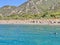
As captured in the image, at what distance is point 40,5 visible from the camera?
7170 inches

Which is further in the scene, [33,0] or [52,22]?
[33,0]

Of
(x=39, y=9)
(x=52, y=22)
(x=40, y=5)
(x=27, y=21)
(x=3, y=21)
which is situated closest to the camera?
(x=52, y=22)

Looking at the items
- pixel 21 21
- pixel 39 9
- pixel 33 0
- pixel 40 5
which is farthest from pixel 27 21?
pixel 33 0

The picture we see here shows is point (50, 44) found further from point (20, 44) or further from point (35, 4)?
point (35, 4)

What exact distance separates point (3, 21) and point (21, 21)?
10.9 meters

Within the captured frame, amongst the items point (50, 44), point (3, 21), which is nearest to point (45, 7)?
point (3, 21)

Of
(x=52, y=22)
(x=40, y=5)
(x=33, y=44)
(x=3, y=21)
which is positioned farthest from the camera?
(x=40, y=5)

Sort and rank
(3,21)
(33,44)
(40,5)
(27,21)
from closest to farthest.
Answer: (33,44), (27,21), (3,21), (40,5)

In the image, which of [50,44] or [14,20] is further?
[14,20]

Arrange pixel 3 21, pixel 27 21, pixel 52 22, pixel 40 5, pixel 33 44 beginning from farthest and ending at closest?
pixel 40 5 → pixel 3 21 → pixel 27 21 → pixel 52 22 → pixel 33 44

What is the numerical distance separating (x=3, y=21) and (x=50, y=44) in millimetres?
81828

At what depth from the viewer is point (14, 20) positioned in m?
105

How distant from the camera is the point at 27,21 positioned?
10019 cm

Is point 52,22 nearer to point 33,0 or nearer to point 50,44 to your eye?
point 50,44
